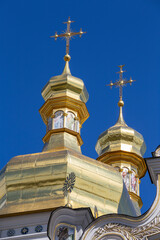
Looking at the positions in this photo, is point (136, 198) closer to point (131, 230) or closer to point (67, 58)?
point (67, 58)

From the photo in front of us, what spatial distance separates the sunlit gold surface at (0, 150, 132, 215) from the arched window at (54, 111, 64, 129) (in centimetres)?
250

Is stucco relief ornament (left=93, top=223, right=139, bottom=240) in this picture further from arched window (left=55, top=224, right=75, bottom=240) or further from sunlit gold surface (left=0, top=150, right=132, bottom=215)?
sunlit gold surface (left=0, top=150, right=132, bottom=215)

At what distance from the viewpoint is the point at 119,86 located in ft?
96.3

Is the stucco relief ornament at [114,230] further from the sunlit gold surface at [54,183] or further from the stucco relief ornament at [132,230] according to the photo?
the sunlit gold surface at [54,183]

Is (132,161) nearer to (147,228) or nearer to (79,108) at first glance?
(79,108)

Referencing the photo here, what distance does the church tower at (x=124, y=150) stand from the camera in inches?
1081

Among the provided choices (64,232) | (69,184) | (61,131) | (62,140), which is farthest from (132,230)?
(61,131)

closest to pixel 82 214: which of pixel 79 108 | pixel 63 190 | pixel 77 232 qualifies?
pixel 77 232

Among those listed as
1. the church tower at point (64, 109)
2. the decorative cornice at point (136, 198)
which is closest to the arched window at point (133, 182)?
the decorative cornice at point (136, 198)

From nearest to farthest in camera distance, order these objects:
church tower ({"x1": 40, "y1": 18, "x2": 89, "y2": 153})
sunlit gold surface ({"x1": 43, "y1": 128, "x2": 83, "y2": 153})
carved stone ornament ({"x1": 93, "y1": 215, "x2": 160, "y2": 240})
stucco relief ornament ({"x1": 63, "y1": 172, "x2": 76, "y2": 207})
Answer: carved stone ornament ({"x1": 93, "y1": 215, "x2": 160, "y2": 240}) < stucco relief ornament ({"x1": 63, "y1": 172, "x2": 76, "y2": 207}) < sunlit gold surface ({"x1": 43, "y1": 128, "x2": 83, "y2": 153}) < church tower ({"x1": 40, "y1": 18, "x2": 89, "y2": 153})

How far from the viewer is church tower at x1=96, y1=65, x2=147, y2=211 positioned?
90.1 ft

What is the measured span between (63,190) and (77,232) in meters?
4.75

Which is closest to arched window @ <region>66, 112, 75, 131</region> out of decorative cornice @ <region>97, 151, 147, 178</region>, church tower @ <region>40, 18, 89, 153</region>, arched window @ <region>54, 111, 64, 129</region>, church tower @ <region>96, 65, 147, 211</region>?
church tower @ <region>40, 18, 89, 153</region>

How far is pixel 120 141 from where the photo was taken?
28656 millimetres
